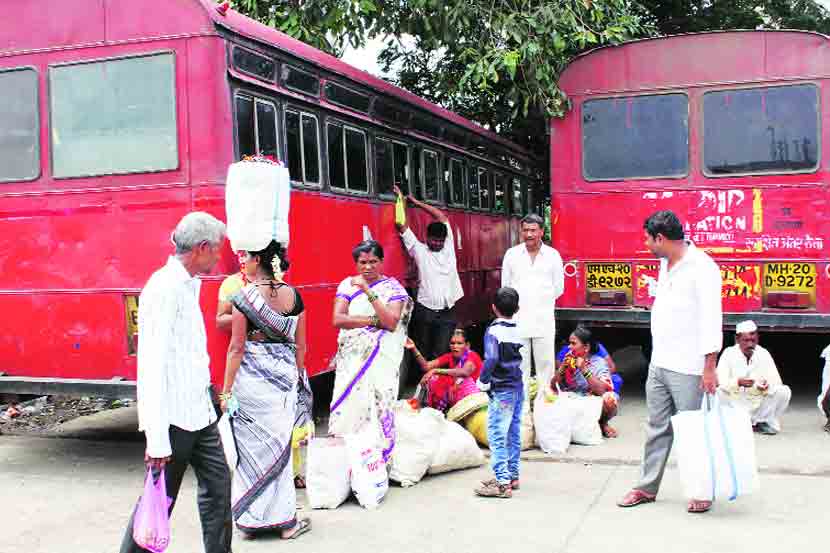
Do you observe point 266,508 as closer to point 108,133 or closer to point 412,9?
point 108,133

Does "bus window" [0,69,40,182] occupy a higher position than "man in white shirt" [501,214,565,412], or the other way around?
"bus window" [0,69,40,182]

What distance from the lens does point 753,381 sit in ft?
24.1

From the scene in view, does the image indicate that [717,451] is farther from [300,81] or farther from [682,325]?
[300,81]

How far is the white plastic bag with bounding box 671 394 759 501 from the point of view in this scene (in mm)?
5172

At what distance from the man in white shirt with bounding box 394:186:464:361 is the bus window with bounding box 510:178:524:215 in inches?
233

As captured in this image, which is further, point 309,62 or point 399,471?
point 309,62

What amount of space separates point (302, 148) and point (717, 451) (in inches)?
152

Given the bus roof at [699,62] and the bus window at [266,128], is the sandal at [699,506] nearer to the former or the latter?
the bus window at [266,128]

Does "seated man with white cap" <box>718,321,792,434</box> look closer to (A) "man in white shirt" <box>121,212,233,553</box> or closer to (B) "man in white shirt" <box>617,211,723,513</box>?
(B) "man in white shirt" <box>617,211,723,513</box>

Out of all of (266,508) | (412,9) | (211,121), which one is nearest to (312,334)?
(211,121)

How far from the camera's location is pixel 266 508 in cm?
500

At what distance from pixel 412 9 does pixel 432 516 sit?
269 inches

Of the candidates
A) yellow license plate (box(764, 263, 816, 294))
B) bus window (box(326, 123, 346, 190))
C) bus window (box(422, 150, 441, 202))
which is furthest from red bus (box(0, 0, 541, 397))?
yellow license plate (box(764, 263, 816, 294))

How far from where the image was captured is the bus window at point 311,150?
7.31 meters
